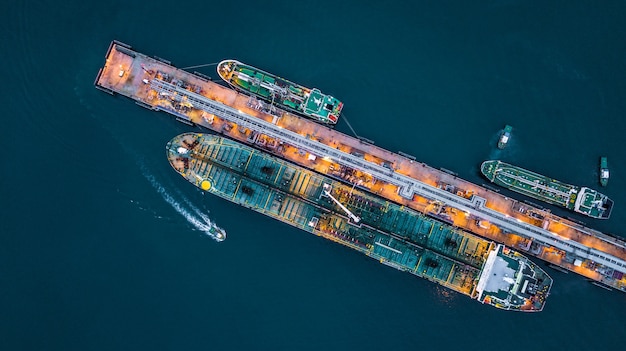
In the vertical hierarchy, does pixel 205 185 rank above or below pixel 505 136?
below

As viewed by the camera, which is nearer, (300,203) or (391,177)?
(391,177)

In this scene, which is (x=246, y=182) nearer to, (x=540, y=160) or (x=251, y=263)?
(x=251, y=263)

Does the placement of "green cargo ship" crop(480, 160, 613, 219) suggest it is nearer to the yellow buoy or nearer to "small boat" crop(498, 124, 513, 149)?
"small boat" crop(498, 124, 513, 149)

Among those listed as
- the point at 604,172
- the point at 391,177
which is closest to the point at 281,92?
the point at 391,177

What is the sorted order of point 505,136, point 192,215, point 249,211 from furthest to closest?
point 249,211, point 192,215, point 505,136

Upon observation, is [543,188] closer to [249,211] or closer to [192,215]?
[249,211]

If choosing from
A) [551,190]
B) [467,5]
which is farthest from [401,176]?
[467,5]
